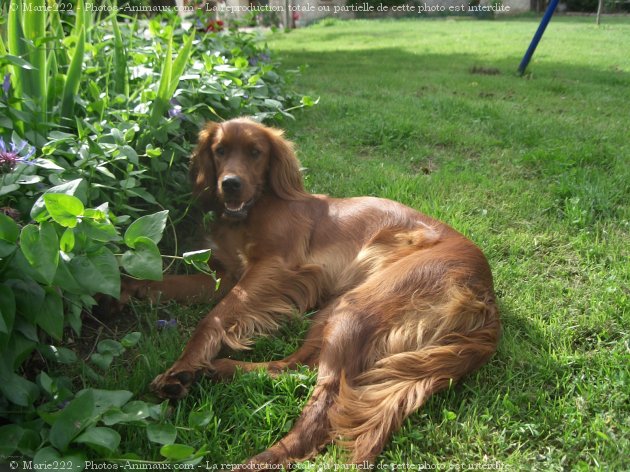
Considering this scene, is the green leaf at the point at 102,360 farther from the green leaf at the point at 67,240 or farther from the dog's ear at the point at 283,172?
the dog's ear at the point at 283,172

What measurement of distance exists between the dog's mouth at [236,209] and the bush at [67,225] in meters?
0.25

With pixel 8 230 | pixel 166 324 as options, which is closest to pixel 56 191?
pixel 8 230

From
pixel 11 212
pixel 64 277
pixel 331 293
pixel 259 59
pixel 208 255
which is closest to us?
pixel 64 277

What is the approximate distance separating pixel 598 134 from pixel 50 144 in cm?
413

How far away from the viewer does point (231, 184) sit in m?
2.66

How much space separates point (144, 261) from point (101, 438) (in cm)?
47

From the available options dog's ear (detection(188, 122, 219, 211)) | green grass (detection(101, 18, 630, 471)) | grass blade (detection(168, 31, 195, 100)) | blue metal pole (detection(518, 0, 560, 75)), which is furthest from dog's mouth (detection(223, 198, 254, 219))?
blue metal pole (detection(518, 0, 560, 75))

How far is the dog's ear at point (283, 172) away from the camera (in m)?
2.84

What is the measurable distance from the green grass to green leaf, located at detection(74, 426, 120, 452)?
0.73 ft

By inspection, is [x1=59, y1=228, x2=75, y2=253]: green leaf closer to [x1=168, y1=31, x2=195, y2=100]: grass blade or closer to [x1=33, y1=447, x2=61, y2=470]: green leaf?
[x1=33, y1=447, x2=61, y2=470]: green leaf

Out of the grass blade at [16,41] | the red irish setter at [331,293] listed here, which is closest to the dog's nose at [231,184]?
the red irish setter at [331,293]

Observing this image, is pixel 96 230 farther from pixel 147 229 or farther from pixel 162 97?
pixel 162 97

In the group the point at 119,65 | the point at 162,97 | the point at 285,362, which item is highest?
the point at 119,65

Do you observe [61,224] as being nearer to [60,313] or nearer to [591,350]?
[60,313]
